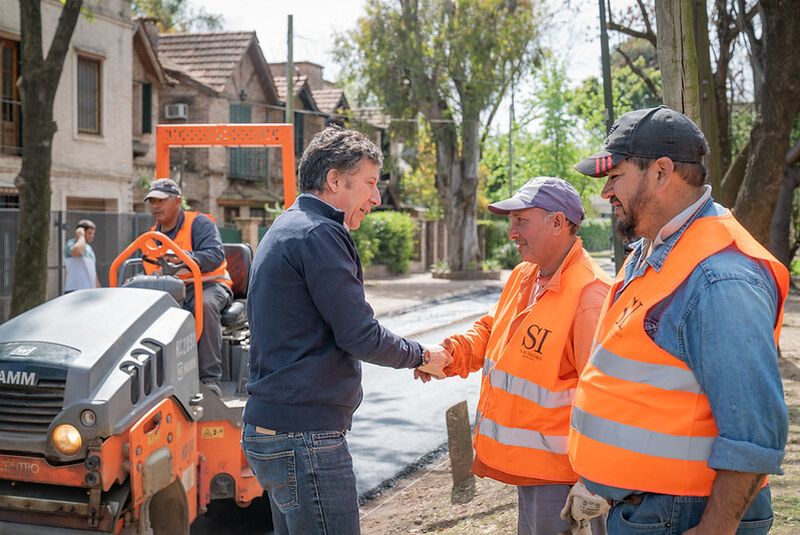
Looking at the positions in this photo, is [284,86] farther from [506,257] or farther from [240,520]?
[240,520]

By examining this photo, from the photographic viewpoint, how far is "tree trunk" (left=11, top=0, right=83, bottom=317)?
38.3ft

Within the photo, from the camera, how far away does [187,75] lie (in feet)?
110

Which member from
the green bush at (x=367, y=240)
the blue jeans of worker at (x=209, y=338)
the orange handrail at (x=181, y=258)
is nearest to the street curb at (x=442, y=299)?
the green bush at (x=367, y=240)

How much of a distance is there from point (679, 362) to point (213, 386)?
3809mm

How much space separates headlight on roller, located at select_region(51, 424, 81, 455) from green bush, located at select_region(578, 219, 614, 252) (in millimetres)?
63386

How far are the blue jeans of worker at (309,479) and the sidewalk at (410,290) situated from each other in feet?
57.2

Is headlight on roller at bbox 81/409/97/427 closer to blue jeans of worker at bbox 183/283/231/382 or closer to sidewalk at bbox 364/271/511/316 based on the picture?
blue jeans of worker at bbox 183/283/231/382

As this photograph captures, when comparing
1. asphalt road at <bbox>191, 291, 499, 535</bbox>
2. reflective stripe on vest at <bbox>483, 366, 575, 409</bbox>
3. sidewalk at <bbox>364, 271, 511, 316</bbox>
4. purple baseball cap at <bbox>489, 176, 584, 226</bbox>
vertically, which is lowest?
asphalt road at <bbox>191, 291, 499, 535</bbox>

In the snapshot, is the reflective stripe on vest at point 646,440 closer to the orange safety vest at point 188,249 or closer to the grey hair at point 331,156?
the grey hair at point 331,156

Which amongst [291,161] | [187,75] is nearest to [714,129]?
[291,161]

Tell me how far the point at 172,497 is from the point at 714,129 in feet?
16.5

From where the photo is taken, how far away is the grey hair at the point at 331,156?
3.52 metres

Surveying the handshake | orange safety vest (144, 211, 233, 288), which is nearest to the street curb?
orange safety vest (144, 211, 233, 288)

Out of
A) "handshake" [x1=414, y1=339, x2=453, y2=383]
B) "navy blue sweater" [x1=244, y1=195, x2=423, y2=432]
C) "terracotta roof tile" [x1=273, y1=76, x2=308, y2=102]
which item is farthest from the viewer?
"terracotta roof tile" [x1=273, y1=76, x2=308, y2=102]
